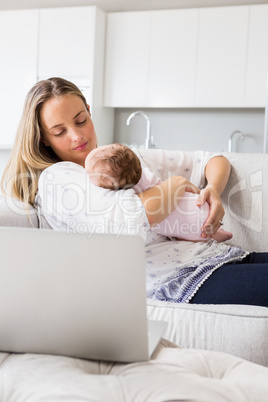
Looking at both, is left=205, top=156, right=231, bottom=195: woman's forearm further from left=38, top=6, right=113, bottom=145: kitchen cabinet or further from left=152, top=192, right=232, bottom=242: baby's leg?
left=38, top=6, right=113, bottom=145: kitchen cabinet

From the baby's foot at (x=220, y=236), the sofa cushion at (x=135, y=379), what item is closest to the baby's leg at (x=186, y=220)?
the baby's foot at (x=220, y=236)

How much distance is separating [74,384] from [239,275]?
2.48ft

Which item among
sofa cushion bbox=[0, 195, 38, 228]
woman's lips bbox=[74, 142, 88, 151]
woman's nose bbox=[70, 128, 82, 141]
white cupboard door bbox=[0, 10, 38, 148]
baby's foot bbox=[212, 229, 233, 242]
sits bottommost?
baby's foot bbox=[212, 229, 233, 242]

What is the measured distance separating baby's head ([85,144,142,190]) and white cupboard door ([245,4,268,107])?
3.14 m

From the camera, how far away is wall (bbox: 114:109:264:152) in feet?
15.6

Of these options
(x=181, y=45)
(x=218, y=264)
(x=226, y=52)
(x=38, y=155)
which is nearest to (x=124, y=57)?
(x=181, y=45)

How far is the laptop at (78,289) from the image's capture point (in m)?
0.87

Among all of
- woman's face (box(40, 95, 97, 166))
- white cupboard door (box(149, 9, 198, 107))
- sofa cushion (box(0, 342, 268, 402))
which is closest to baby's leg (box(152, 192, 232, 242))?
woman's face (box(40, 95, 97, 166))

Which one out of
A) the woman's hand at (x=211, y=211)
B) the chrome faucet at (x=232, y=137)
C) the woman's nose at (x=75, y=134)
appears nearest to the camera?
the woman's hand at (x=211, y=211)

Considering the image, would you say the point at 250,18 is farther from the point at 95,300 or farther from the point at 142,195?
the point at 95,300

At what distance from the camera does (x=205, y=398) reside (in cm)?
81

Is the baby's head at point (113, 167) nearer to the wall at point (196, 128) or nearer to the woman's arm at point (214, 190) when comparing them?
the woman's arm at point (214, 190)

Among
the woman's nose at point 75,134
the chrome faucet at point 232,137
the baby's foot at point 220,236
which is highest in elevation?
the chrome faucet at point 232,137

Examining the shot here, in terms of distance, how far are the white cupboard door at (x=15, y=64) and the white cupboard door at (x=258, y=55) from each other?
6.38 ft
